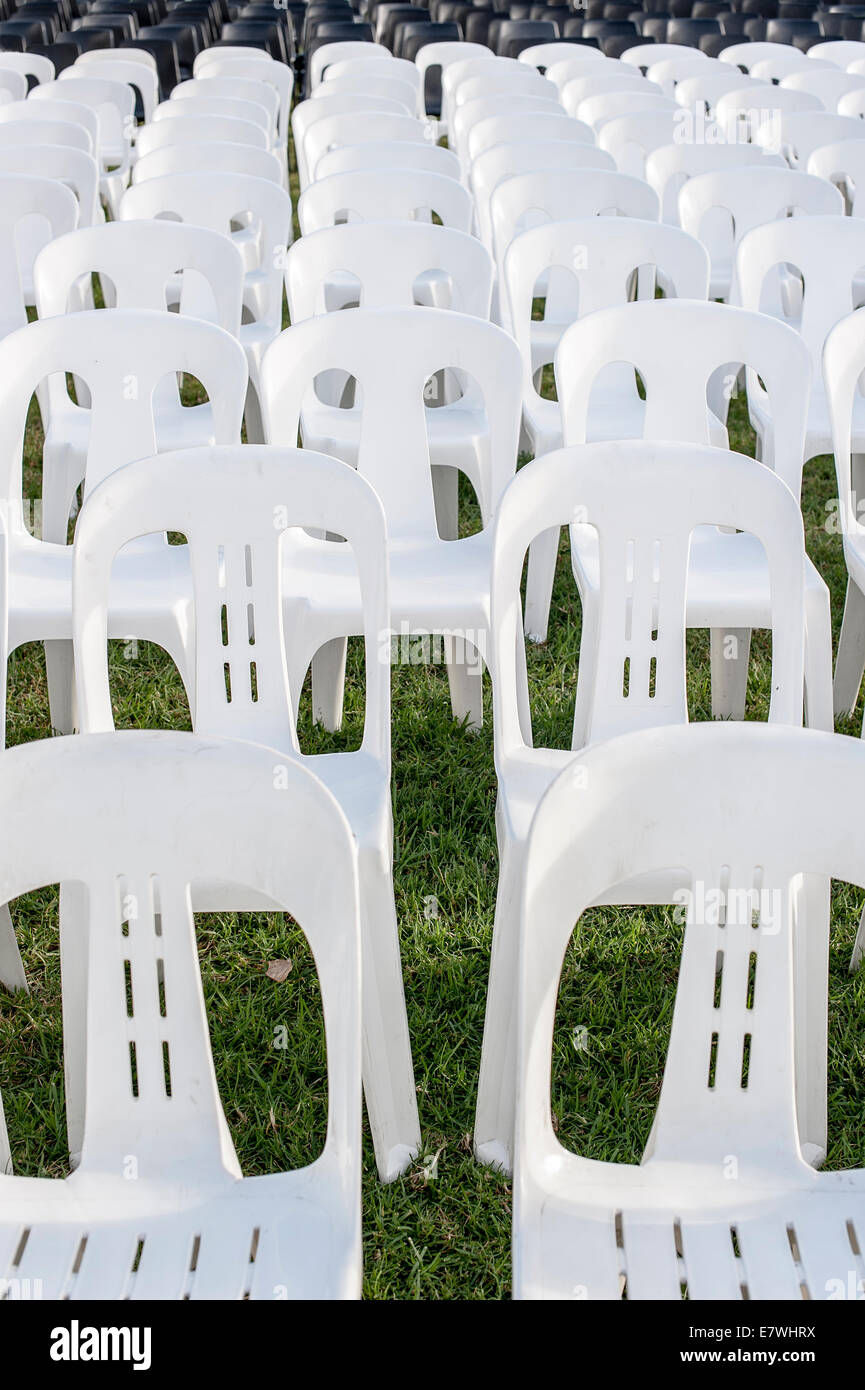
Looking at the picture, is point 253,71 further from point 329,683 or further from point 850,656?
point 850,656

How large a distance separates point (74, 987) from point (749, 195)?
379 centimetres

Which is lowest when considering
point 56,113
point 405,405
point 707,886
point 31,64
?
point 707,886

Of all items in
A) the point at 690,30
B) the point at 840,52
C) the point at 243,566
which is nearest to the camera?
the point at 243,566

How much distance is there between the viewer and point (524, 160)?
5160 millimetres

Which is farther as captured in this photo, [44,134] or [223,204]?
[44,134]

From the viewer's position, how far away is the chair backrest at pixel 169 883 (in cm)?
161

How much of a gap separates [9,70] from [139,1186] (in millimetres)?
6943

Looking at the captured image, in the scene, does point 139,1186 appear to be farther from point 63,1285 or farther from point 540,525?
point 540,525

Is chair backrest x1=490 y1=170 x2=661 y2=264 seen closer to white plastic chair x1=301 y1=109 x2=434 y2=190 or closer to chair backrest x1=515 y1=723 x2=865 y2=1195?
white plastic chair x1=301 y1=109 x2=434 y2=190

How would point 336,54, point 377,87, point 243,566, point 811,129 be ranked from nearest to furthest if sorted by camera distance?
point 243,566, point 811,129, point 377,87, point 336,54

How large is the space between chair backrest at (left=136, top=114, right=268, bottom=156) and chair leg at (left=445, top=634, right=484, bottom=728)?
10.6 feet

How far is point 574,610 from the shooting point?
3982mm

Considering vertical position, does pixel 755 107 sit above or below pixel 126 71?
below

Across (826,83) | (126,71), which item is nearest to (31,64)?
(126,71)
